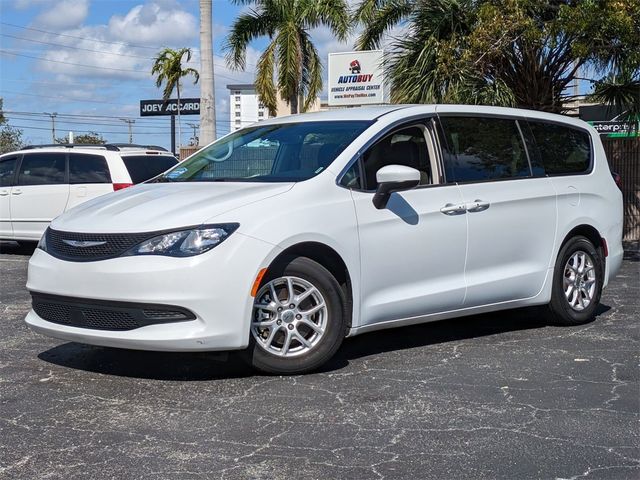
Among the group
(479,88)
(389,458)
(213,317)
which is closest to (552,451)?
(389,458)

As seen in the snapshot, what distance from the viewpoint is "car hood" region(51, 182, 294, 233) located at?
535 cm

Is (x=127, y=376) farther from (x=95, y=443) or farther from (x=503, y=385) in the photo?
(x=503, y=385)

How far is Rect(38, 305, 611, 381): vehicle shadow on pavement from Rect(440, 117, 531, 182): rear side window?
125cm

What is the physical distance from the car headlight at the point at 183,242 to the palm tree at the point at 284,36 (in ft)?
69.4

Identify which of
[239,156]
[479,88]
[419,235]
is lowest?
[419,235]

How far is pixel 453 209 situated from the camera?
6387 millimetres

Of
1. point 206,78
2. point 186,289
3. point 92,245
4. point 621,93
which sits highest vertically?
point 206,78

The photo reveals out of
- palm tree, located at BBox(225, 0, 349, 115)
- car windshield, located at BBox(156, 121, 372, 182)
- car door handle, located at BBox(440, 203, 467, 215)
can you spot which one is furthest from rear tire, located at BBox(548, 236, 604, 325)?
palm tree, located at BBox(225, 0, 349, 115)

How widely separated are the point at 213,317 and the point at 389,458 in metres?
1.54

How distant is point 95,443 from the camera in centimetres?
436

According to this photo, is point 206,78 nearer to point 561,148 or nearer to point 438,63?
point 438,63

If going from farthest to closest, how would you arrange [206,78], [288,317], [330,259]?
[206,78], [330,259], [288,317]

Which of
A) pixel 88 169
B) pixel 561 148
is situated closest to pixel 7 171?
pixel 88 169

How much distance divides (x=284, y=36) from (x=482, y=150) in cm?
1979
